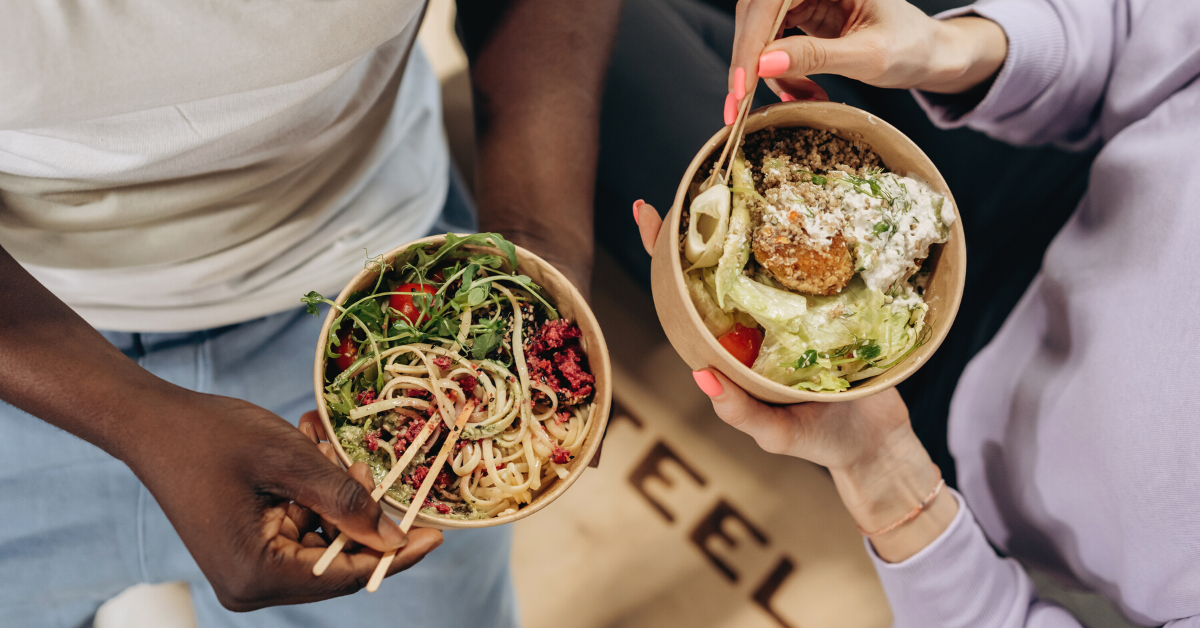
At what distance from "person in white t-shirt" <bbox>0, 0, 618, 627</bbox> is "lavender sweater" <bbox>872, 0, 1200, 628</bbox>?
0.82 m

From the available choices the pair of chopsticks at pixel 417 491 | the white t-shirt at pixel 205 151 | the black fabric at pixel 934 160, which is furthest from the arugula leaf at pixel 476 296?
the black fabric at pixel 934 160

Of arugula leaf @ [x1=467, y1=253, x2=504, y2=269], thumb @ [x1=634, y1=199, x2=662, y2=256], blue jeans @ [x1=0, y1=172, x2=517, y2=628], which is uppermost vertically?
thumb @ [x1=634, y1=199, x2=662, y2=256]

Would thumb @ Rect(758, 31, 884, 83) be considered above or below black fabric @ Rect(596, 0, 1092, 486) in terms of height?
above

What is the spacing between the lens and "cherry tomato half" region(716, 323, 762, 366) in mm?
924

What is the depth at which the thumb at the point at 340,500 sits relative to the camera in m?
0.83

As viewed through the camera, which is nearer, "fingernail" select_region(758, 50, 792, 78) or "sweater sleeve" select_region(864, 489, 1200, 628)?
"fingernail" select_region(758, 50, 792, 78)

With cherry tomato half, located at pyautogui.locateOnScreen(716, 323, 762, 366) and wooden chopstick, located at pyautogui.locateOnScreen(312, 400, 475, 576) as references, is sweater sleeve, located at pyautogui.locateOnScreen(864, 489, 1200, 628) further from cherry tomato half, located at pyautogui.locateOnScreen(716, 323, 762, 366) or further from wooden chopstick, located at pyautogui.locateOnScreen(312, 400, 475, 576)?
wooden chopstick, located at pyautogui.locateOnScreen(312, 400, 475, 576)

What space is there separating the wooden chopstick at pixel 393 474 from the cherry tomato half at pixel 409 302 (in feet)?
0.49

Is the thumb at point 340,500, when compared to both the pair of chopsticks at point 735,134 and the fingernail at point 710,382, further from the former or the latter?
the pair of chopsticks at point 735,134

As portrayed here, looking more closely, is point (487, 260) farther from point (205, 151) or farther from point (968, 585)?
point (968, 585)

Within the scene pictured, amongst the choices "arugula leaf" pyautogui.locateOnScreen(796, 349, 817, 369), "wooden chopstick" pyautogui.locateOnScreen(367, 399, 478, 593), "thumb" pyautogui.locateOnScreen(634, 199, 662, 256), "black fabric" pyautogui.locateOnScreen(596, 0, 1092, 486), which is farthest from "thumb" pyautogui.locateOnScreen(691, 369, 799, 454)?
"black fabric" pyautogui.locateOnScreen(596, 0, 1092, 486)

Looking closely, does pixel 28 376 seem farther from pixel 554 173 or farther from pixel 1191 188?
pixel 1191 188

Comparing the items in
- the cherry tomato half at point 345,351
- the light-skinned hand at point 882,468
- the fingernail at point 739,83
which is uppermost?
the fingernail at point 739,83

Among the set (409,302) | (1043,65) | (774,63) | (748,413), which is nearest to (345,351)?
(409,302)
